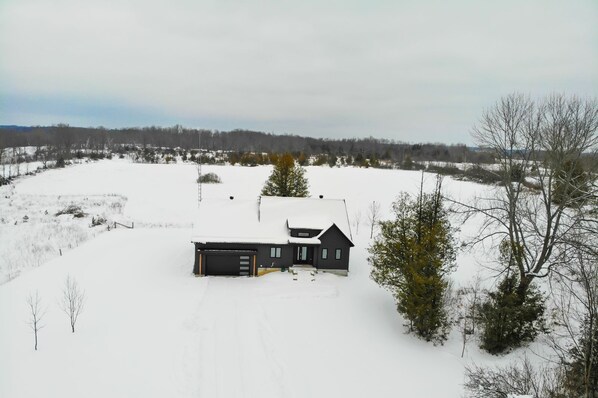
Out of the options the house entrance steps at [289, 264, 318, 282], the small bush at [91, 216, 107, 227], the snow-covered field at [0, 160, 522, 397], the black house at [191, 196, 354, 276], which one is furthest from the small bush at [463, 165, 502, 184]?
the small bush at [91, 216, 107, 227]

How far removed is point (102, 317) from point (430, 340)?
16854 mm

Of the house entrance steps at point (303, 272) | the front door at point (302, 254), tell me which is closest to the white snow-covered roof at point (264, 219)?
the front door at point (302, 254)

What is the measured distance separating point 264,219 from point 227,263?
4.45 meters

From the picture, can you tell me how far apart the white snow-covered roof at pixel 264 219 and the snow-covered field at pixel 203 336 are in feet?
9.40

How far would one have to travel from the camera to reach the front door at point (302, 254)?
27.3 m

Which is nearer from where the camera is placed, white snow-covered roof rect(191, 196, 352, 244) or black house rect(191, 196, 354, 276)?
black house rect(191, 196, 354, 276)

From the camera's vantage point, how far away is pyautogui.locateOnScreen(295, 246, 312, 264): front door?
2727 cm

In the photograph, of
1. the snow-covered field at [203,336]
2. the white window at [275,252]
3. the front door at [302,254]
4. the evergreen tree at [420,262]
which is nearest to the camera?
the snow-covered field at [203,336]

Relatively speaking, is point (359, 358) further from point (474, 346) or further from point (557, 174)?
point (557, 174)

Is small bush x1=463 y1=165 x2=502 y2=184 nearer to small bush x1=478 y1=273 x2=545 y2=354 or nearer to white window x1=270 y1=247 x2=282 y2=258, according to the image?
small bush x1=478 y1=273 x2=545 y2=354

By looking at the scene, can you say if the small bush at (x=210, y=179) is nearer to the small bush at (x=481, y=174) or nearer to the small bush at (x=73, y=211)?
the small bush at (x=73, y=211)

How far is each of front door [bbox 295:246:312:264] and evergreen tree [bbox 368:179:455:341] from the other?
721 centimetres

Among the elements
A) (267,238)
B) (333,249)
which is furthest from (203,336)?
(333,249)

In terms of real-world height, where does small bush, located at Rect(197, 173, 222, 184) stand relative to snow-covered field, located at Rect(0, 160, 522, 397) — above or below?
above
